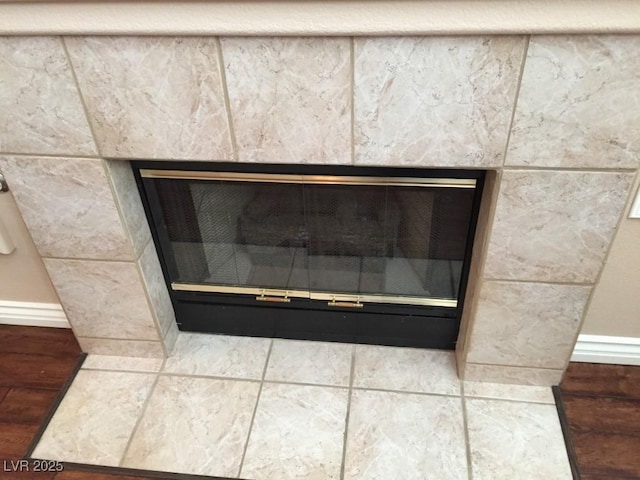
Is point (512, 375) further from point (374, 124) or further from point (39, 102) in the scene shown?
point (39, 102)

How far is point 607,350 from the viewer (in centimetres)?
146

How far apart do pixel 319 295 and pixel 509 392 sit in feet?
1.93

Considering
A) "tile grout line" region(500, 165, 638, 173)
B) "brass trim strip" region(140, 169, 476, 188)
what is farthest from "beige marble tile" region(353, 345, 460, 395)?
"tile grout line" region(500, 165, 638, 173)

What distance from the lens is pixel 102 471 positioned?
4.17 ft

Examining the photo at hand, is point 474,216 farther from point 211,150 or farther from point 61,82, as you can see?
point 61,82

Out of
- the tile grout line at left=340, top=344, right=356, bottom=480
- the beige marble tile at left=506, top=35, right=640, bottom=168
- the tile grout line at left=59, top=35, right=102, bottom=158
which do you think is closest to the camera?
the beige marble tile at left=506, top=35, right=640, bottom=168

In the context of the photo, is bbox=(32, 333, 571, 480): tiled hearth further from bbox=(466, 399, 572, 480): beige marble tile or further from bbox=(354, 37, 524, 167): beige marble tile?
bbox=(354, 37, 524, 167): beige marble tile

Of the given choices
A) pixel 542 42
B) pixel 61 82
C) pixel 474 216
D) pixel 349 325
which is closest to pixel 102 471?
pixel 349 325

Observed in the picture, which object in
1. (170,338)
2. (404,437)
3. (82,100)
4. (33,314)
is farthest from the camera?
(33,314)

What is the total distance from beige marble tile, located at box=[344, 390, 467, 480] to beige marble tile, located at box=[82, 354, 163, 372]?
0.61 meters

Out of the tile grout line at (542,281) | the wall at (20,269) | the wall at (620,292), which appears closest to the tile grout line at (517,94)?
the tile grout line at (542,281)

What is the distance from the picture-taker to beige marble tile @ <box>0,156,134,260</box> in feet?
3.84

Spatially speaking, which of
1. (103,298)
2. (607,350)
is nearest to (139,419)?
(103,298)

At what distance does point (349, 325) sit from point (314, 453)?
38 centimetres
